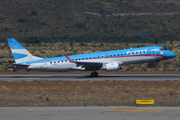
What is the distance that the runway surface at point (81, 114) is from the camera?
15175 mm

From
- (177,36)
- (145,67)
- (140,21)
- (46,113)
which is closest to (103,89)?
(46,113)

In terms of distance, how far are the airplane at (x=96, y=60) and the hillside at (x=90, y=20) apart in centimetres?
8375

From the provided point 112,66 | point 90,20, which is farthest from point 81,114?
point 90,20

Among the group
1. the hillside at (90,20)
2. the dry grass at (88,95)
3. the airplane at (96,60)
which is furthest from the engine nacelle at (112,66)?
the hillside at (90,20)

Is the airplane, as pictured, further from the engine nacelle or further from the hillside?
the hillside

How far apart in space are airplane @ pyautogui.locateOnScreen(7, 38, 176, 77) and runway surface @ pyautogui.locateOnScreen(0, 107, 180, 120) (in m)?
20.7

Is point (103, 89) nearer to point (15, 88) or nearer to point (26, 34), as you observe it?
point (15, 88)

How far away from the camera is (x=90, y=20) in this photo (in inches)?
5738

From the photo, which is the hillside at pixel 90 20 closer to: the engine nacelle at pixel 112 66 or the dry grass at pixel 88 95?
the engine nacelle at pixel 112 66

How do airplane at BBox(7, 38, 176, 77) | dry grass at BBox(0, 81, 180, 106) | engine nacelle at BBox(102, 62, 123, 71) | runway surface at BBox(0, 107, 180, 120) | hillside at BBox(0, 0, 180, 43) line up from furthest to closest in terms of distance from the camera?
hillside at BBox(0, 0, 180, 43)
airplane at BBox(7, 38, 176, 77)
engine nacelle at BBox(102, 62, 123, 71)
dry grass at BBox(0, 81, 180, 106)
runway surface at BBox(0, 107, 180, 120)

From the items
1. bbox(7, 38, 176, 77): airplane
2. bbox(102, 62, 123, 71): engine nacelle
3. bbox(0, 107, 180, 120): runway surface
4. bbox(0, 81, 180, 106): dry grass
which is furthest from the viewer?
bbox(7, 38, 176, 77): airplane

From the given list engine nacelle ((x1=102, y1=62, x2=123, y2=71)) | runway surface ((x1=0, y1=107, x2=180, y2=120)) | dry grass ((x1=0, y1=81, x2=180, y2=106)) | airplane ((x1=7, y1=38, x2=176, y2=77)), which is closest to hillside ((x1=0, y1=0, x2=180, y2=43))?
airplane ((x1=7, y1=38, x2=176, y2=77))

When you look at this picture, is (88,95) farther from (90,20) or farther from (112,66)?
(90,20)

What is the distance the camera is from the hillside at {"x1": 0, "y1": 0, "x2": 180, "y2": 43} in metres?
135
